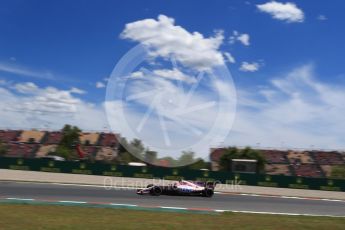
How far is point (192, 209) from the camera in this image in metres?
15.7

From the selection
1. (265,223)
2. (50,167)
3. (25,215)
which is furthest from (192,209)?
(50,167)

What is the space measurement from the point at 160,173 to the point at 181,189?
9593 mm

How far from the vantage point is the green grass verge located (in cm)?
1070

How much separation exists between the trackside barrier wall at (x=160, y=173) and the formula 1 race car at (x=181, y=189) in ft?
26.6

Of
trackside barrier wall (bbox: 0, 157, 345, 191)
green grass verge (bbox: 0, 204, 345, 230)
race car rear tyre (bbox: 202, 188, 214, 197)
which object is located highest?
trackside barrier wall (bbox: 0, 157, 345, 191)

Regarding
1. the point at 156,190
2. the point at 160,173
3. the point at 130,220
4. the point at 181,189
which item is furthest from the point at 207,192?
the point at 130,220

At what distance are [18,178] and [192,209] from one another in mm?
17962

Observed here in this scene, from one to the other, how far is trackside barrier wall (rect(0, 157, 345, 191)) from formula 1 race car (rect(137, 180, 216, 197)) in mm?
8114

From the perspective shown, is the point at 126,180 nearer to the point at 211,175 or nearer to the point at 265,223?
the point at 211,175

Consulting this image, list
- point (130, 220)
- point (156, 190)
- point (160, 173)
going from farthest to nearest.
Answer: point (160, 173), point (156, 190), point (130, 220)

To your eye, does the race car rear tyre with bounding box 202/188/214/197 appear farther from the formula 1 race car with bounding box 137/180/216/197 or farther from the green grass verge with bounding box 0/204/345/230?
the green grass verge with bounding box 0/204/345/230

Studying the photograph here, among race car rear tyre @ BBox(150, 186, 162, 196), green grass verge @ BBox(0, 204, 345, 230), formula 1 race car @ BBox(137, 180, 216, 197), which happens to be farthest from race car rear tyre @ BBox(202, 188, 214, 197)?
green grass verge @ BBox(0, 204, 345, 230)

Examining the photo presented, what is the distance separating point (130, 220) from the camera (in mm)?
11961

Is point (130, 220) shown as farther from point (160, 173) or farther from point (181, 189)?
point (160, 173)
